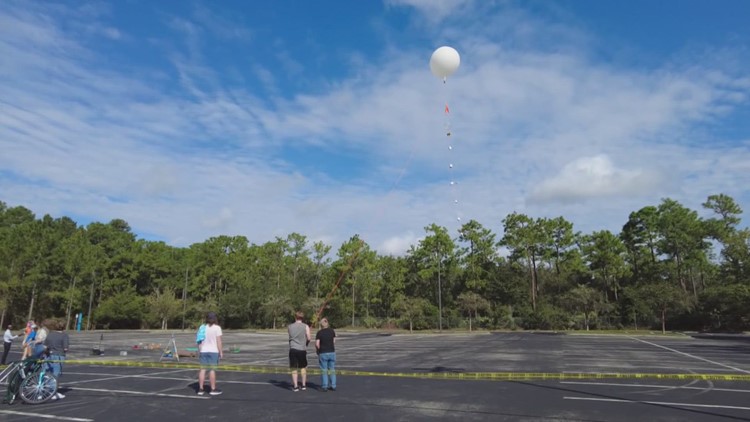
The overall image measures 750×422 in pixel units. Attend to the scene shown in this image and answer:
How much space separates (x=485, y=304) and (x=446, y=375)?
142 ft

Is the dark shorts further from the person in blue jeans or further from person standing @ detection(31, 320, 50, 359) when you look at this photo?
person standing @ detection(31, 320, 50, 359)

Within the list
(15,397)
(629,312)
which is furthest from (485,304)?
(15,397)

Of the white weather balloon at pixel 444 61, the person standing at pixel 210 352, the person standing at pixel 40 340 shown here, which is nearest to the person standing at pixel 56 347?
the person standing at pixel 40 340

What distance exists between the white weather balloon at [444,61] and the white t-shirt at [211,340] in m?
9.79

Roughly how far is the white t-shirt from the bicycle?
10.1ft

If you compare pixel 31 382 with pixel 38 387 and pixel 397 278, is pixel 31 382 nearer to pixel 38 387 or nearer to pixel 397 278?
pixel 38 387

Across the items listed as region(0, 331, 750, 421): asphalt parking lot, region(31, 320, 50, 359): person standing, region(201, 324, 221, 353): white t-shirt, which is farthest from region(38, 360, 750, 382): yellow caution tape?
region(201, 324, 221, 353): white t-shirt

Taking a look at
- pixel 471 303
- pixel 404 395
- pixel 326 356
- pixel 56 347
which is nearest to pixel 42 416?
pixel 56 347

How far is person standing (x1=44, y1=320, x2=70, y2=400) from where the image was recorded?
9.78 meters

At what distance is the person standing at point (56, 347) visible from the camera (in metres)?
9.78

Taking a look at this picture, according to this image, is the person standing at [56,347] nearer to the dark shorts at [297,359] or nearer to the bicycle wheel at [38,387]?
the bicycle wheel at [38,387]

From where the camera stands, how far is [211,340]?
10.1 metres

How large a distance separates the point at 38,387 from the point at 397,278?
180ft

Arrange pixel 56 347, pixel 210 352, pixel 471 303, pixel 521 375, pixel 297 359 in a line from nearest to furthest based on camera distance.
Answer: pixel 210 352 → pixel 56 347 → pixel 297 359 → pixel 521 375 → pixel 471 303
